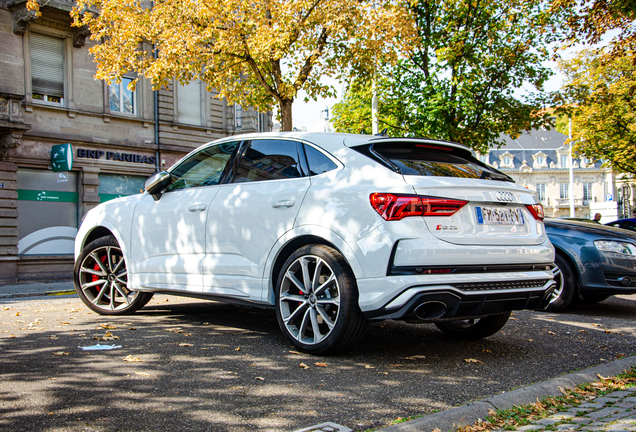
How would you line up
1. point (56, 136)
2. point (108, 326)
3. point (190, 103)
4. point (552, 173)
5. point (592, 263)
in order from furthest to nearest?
point (552, 173) < point (190, 103) < point (56, 136) < point (592, 263) < point (108, 326)

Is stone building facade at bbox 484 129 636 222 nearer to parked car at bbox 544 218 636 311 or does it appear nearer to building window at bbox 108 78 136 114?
building window at bbox 108 78 136 114

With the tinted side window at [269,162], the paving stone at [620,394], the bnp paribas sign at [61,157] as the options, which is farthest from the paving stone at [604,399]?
the bnp paribas sign at [61,157]

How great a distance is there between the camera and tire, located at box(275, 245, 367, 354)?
4074 mm

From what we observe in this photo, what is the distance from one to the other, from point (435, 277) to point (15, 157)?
16.9 meters

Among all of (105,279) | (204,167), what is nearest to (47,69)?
(105,279)

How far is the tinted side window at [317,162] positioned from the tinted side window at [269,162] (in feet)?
0.38

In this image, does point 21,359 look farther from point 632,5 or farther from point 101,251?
point 632,5

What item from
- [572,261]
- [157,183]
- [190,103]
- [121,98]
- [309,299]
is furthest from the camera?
[190,103]

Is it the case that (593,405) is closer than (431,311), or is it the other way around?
(593,405)

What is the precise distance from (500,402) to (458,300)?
770 millimetres

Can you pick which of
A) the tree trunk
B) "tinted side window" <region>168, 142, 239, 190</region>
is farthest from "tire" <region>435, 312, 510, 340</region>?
the tree trunk

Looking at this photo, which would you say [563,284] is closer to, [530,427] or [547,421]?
[547,421]

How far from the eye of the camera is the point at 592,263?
7.13 meters

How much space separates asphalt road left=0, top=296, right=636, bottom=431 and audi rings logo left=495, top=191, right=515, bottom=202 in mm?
1246
